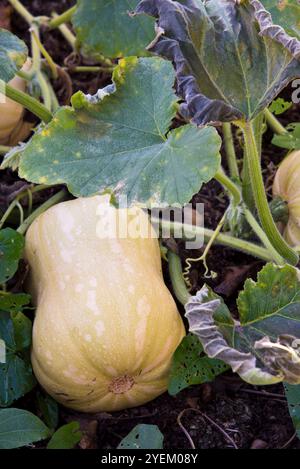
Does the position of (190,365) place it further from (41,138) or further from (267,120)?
(267,120)

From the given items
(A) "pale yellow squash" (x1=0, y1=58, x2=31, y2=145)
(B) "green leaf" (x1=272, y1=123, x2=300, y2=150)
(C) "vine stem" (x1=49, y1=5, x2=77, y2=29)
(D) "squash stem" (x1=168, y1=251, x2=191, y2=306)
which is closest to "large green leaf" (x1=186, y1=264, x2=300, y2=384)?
(D) "squash stem" (x1=168, y1=251, x2=191, y2=306)

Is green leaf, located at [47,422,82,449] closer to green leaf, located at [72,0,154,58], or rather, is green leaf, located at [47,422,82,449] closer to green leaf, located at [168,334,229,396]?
green leaf, located at [168,334,229,396]

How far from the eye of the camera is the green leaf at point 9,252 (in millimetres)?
→ 1445

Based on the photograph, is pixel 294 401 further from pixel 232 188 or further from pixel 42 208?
pixel 42 208

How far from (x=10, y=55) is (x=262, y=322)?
65 cm

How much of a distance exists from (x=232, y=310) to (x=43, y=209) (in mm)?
453

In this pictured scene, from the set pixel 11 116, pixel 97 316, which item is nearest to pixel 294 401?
pixel 97 316

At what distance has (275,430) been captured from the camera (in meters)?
1.53

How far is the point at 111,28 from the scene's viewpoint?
69.0 inches

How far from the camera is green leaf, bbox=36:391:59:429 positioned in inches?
60.1

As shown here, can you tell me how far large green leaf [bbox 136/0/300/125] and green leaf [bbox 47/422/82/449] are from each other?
608mm

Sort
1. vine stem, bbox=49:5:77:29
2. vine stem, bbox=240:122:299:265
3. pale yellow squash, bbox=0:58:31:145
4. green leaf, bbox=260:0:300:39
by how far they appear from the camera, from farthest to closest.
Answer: vine stem, bbox=49:5:77:29 → pale yellow squash, bbox=0:58:31:145 → green leaf, bbox=260:0:300:39 → vine stem, bbox=240:122:299:265

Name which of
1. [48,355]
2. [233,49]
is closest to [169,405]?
[48,355]

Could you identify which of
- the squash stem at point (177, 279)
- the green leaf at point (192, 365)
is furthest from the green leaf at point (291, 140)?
the green leaf at point (192, 365)
